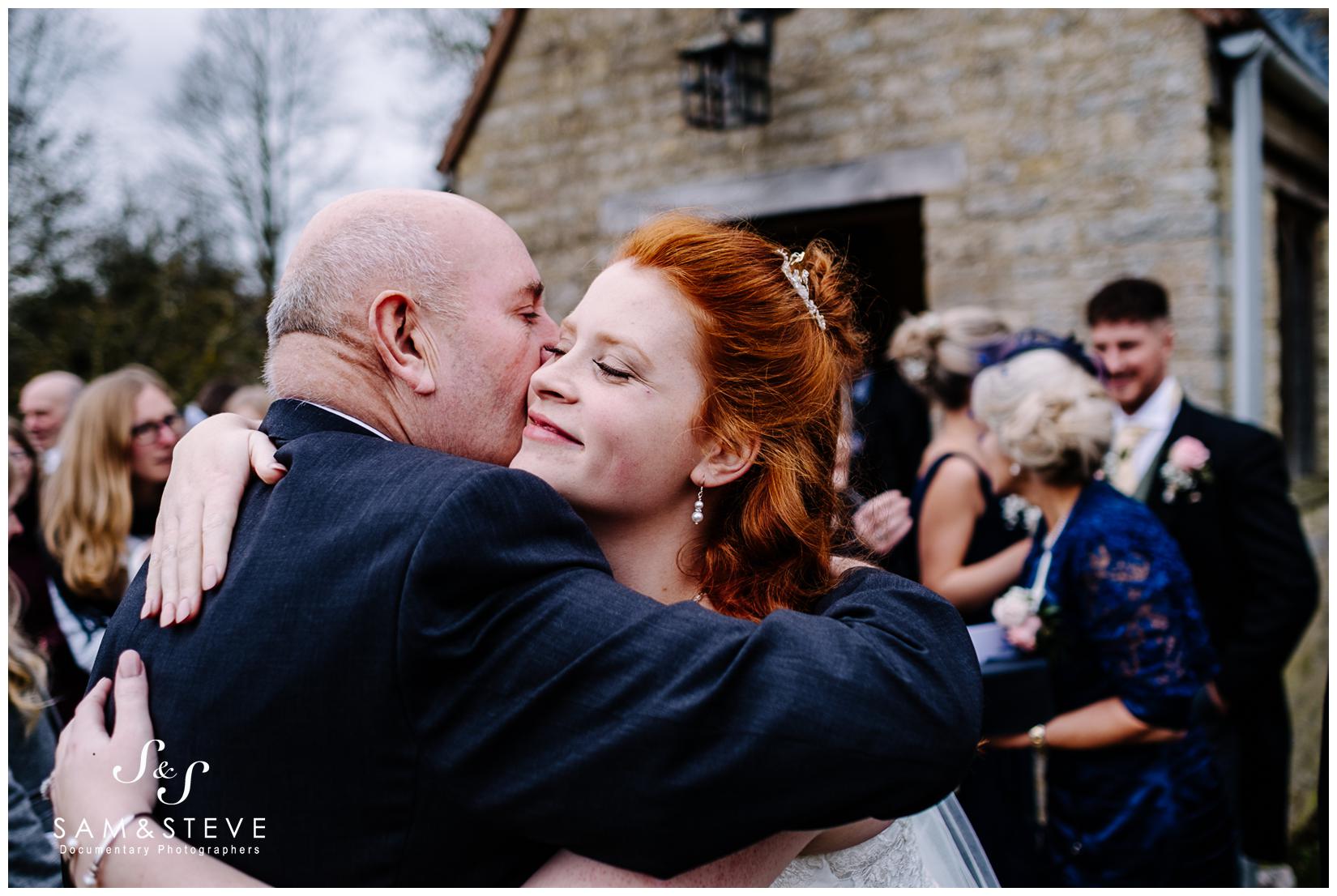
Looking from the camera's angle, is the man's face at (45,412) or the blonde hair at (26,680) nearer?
the blonde hair at (26,680)

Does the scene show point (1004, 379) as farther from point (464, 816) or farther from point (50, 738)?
point (50, 738)

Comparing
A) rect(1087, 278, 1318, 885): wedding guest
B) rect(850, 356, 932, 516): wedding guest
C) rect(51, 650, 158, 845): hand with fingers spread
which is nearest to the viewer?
rect(51, 650, 158, 845): hand with fingers spread

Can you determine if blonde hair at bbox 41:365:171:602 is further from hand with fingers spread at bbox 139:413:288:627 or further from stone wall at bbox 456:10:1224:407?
stone wall at bbox 456:10:1224:407

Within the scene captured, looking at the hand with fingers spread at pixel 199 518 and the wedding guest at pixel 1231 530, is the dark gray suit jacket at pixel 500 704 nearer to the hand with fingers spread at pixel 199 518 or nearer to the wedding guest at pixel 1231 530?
the hand with fingers spread at pixel 199 518

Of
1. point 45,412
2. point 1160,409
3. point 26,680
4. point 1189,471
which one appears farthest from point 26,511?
point 1160,409

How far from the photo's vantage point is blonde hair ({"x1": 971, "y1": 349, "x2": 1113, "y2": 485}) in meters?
3.21

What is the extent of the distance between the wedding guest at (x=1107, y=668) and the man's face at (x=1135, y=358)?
4.56 feet

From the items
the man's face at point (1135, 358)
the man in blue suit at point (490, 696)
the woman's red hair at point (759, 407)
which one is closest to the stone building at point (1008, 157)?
the man's face at point (1135, 358)

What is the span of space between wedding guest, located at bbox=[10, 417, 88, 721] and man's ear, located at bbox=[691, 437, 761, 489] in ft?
8.19

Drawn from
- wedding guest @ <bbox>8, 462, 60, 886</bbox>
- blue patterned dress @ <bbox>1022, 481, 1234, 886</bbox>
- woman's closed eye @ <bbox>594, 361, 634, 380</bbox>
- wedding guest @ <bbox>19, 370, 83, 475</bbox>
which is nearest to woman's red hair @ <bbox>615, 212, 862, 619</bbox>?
woman's closed eye @ <bbox>594, 361, 634, 380</bbox>

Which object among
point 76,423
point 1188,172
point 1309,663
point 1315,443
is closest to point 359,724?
point 76,423

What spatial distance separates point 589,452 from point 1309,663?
6.75 metres

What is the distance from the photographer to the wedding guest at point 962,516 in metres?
3.80

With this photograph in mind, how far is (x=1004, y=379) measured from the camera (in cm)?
345
